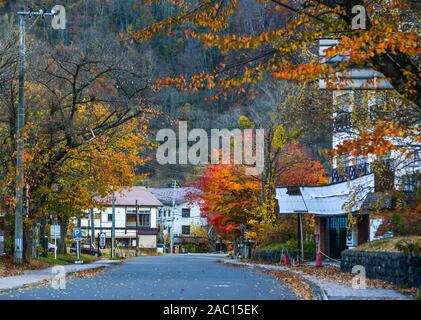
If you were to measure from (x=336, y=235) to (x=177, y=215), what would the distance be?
84749 millimetres

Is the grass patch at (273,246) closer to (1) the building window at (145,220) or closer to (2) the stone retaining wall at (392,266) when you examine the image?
(2) the stone retaining wall at (392,266)

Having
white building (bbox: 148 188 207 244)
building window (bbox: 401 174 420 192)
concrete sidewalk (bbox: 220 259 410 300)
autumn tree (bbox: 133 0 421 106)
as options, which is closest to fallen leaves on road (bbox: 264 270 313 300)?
concrete sidewalk (bbox: 220 259 410 300)

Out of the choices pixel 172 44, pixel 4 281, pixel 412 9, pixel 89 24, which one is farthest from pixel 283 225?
pixel 172 44

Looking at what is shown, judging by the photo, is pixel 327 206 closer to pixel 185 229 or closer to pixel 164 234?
pixel 164 234

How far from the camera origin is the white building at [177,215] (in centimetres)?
13138

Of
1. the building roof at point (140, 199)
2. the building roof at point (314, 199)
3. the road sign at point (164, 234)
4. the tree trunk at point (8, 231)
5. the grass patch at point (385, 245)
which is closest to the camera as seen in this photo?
the grass patch at point (385, 245)

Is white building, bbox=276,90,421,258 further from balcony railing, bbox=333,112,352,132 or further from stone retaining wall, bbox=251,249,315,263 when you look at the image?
balcony railing, bbox=333,112,352,132

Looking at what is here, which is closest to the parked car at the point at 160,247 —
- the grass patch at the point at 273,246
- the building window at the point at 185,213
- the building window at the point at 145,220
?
the building window at the point at 145,220

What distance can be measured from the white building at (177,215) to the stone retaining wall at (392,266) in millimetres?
100339

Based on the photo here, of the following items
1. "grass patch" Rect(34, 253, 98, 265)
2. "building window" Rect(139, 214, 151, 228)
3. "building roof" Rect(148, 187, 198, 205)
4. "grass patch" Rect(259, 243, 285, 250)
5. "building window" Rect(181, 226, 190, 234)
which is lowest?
"grass patch" Rect(34, 253, 98, 265)

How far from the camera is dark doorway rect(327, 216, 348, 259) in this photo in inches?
1971

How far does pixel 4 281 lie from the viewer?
27.0 m

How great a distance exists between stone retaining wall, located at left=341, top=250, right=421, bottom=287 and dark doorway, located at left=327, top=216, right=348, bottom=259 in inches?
732

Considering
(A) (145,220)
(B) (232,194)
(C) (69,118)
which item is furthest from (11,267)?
(A) (145,220)
